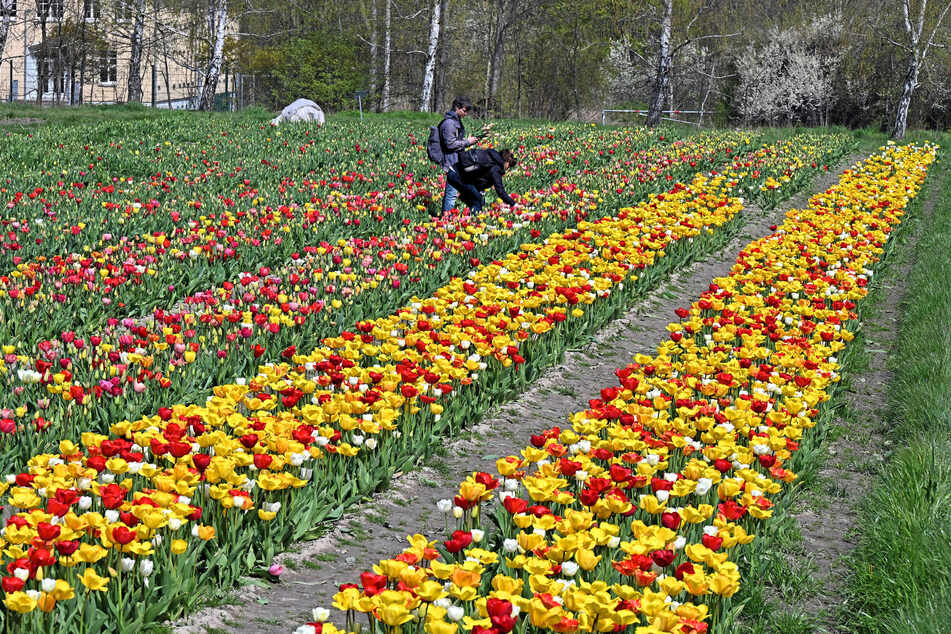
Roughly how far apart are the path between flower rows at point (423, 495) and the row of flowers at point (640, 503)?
241 millimetres

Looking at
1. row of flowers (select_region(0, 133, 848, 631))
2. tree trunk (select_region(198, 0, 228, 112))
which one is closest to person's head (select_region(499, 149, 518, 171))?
row of flowers (select_region(0, 133, 848, 631))

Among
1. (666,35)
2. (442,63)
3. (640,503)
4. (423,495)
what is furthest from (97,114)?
(640,503)

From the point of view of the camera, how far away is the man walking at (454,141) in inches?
430

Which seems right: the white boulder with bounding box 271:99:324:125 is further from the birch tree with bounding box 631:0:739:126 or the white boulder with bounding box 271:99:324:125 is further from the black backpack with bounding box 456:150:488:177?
the black backpack with bounding box 456:150:488:177

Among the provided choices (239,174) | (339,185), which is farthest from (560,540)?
(239,174)

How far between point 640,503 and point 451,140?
7.57 metres

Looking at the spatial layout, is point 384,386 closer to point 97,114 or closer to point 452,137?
point 452,137

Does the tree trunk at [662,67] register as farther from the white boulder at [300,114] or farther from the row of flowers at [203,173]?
the white boulder at [300,114]

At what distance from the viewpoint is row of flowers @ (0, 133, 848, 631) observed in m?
3.32

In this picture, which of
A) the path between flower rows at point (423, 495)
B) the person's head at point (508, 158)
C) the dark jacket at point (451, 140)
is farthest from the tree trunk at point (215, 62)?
the path between flower rows at point (423, 495)

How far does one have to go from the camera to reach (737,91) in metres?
39.7

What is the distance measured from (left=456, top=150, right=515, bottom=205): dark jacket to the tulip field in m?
0.32

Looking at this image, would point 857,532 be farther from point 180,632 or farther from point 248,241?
point 248,241

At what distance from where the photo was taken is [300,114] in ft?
72.3
